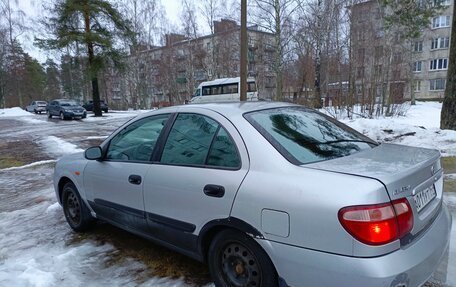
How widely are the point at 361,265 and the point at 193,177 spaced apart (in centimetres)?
134

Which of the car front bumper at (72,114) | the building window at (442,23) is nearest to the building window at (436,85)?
the building window at (442,23)

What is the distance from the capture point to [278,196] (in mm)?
2105

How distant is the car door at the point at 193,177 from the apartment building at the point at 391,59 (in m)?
12.3

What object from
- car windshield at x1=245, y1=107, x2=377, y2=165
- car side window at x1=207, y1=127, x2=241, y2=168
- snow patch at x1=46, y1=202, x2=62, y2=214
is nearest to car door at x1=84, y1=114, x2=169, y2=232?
car side window at x1=207, y1=127, x2=241, y2=168

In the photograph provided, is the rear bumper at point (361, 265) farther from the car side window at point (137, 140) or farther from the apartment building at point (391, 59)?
the apartment building at point (391, 59)

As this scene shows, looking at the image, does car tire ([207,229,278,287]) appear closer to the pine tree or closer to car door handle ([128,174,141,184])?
car door handle ([128,174,141,184])

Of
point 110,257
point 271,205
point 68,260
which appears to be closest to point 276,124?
point 271,205

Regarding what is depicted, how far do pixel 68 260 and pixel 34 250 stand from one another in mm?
598

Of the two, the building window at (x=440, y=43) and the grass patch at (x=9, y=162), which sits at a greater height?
the building window at (x=440, y=43)

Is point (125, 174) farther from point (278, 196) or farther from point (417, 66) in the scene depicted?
point (417, 66)

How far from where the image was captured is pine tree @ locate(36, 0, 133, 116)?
25922 mm

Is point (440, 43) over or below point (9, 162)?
over

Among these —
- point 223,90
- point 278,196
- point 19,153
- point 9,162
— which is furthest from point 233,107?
point 223,90

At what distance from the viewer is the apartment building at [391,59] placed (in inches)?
561
